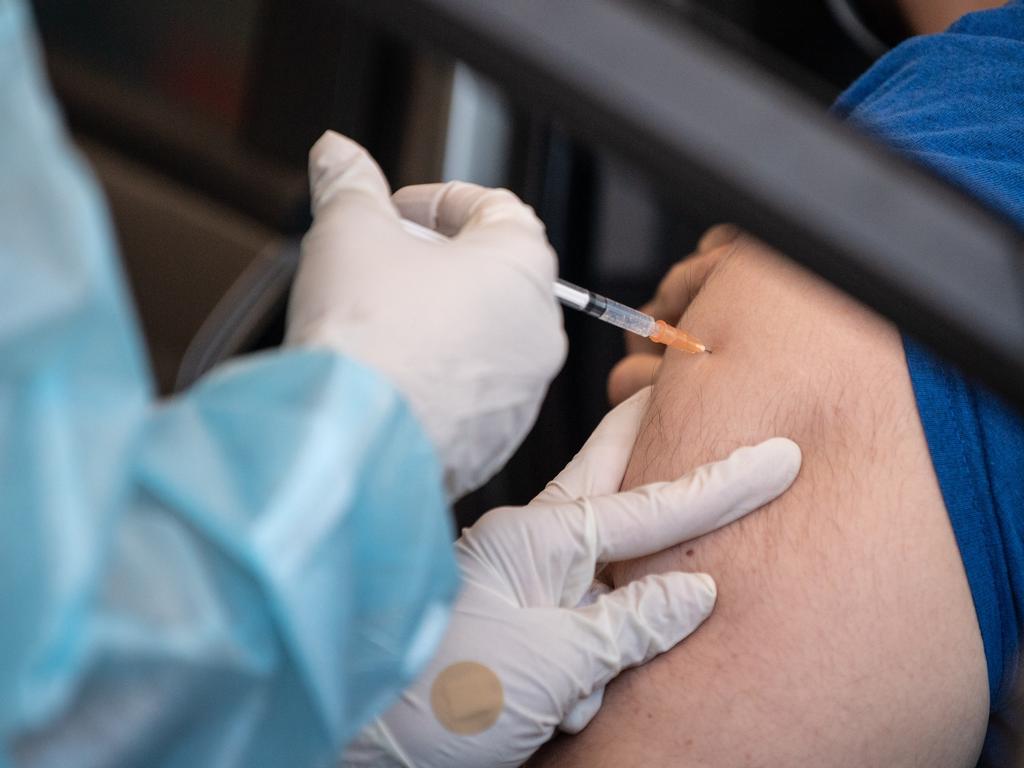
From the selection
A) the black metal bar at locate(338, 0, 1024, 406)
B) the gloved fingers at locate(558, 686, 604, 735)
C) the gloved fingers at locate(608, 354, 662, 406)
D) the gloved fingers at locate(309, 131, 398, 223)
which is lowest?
the gloved fingers at locate(608, 354, 662, 406)

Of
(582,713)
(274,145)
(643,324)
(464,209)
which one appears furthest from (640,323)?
(274,145)

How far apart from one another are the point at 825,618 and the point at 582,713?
0.22 meters

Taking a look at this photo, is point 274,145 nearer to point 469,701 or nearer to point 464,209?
point 464,209

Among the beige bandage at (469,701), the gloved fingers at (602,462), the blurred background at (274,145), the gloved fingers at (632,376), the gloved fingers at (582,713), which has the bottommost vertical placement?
the blurred background at (274,145)

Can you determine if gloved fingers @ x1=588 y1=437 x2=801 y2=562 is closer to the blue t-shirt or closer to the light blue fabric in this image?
the blue t-shirt

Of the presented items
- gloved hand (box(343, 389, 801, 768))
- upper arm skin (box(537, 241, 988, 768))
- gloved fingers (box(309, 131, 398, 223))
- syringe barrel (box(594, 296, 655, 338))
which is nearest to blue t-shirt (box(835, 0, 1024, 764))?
upper arm skin (box(537, 241, 988, 768))

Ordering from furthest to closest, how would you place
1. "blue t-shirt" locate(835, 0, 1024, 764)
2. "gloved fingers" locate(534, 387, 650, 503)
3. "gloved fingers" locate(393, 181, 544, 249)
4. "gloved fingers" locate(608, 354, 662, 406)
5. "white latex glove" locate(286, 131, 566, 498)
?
"gloved fingers" locate(608, 354, 662, 406) < "gloved fingers" locate(534, 387, 650, 503) < "blue t-shirt" locate(835, 0, 1024, 764) < "gloved fingers" locate(393, 181, 544, 249) < "white latex glove" locate(286, 131, 566, 498)

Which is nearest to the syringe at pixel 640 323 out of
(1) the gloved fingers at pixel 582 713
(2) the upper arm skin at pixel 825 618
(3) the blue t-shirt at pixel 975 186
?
(2) the upper arm skin at pixel 825 618

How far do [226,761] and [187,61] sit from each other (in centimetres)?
177

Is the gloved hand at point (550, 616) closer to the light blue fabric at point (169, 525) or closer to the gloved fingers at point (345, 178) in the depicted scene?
the light blue fabric at point (169, 525)

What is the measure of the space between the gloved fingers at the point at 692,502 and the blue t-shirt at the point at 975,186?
148 millimetres

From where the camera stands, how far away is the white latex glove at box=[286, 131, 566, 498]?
665mm

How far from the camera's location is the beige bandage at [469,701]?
78cm

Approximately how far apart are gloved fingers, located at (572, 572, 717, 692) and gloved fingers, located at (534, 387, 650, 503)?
5.5 inches
